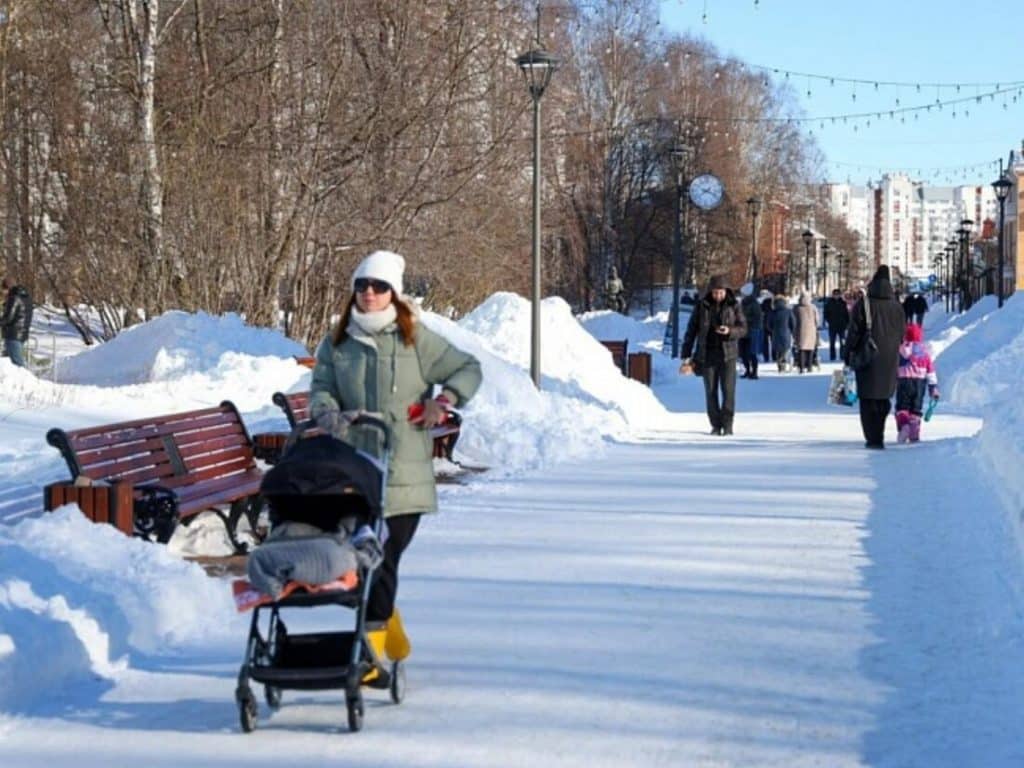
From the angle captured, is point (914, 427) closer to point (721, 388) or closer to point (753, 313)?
point (721, 388)

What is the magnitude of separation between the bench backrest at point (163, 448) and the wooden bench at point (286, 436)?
139 millimetres

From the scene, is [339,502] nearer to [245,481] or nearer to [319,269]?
[245,481]

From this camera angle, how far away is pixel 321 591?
17.9 feet

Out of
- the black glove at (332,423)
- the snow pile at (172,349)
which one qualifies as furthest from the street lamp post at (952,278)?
the black glove at (332,423)

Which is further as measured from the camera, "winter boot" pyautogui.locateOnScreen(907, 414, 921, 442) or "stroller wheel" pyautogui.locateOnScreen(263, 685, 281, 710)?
"winter boot" pyautogui.locateOnScreen(907, 414, 921, 442)

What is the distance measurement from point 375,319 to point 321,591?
106cm

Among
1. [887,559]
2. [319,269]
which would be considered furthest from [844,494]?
[319,269]

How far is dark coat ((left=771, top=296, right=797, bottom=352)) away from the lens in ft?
105

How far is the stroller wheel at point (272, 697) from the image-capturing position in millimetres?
5684

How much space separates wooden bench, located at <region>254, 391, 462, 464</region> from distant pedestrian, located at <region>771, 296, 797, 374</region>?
18852 mm

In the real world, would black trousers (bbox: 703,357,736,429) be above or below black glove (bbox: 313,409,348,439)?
below

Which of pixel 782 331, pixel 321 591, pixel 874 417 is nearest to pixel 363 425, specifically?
pixel 321 591

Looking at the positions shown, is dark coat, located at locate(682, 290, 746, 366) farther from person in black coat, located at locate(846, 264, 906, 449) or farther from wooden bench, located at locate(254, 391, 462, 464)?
wooden bench, located at locate(254, 391, 462, 464)

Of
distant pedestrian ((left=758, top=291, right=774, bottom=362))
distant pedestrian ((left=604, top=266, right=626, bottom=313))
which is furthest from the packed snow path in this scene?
→ distant pedestrian ((left=604, top=266, right=626, bottom=313))
